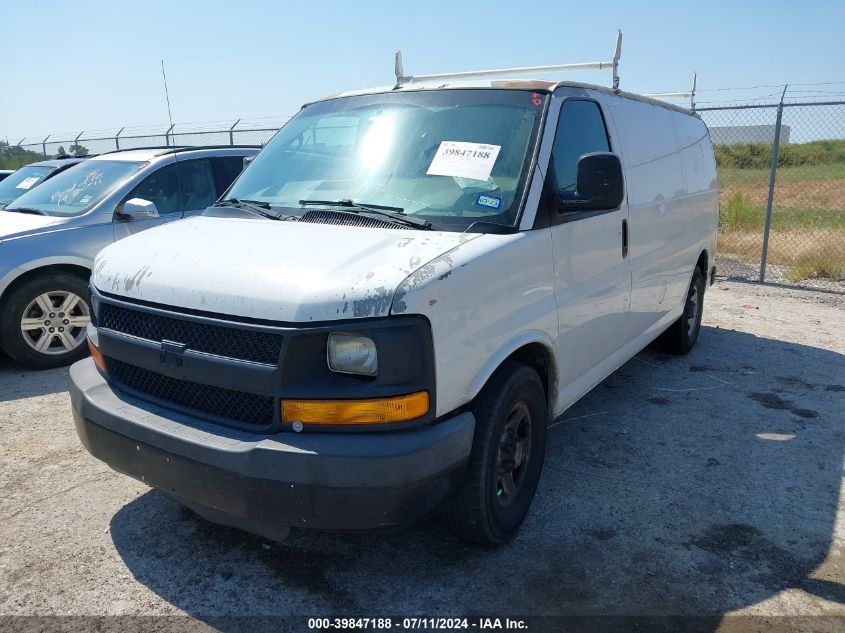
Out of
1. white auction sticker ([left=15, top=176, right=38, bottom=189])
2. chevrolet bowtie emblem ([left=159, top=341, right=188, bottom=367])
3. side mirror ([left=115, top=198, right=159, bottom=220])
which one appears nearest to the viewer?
chevrolet bowtie emblem ([left=159, top=341, right=188, bottom=367])

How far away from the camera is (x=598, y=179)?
11.1 feet

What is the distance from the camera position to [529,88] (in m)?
3.68

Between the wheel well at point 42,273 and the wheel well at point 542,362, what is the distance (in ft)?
14.5

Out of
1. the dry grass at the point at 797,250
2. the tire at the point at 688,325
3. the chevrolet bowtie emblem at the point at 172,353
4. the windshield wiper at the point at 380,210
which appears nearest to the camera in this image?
the chevrolet bowtie emblem at the point at 172,353

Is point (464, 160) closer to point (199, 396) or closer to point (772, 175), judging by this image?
point (199, 396)

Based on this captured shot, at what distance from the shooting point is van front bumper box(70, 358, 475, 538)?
2.50 meters

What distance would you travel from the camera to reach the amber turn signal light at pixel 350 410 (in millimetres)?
2562

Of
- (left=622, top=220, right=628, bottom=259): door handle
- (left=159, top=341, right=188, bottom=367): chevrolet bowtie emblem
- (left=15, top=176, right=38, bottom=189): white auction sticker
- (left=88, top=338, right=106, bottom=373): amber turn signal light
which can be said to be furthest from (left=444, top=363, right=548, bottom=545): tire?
(left=15, top=176, right=38, bottom=189): white auction sticker

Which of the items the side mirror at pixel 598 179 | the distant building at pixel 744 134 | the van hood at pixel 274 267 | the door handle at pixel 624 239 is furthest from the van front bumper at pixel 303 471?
the distant building at pixel 744 134

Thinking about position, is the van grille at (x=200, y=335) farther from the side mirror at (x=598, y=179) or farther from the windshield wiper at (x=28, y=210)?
the windshield wiper at (x=28, y=210)

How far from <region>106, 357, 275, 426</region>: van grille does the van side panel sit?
277cm

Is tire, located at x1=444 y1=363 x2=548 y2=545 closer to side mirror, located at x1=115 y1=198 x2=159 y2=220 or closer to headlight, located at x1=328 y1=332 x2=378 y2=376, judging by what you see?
headlight, located at x1=328 y1=332 x2=378 y2=376

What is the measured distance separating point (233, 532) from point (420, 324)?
1.65 meters

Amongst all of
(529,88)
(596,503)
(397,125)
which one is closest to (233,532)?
(596,503)
